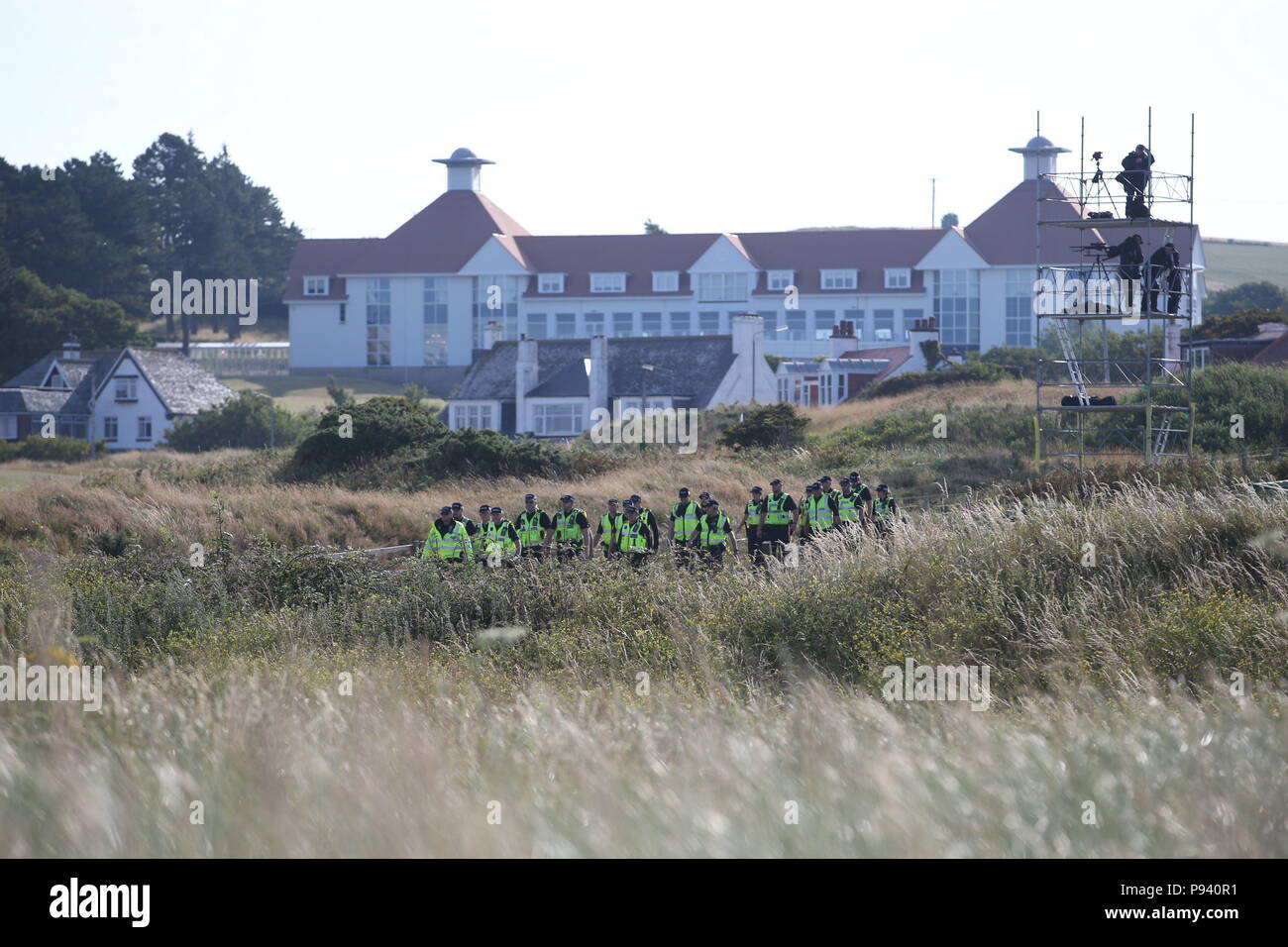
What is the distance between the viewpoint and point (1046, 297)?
66750 millimetres

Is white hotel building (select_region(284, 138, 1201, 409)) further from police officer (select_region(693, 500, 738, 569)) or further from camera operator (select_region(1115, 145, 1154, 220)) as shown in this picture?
police officer (select_region(693, 500, 738, 569))

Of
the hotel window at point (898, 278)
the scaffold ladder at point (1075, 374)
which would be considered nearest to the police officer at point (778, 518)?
the scaffold ladder at point (1075, 374)

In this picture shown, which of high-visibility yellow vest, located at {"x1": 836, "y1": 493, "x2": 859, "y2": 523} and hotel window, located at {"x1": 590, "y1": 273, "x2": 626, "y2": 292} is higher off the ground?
hotel window, located at {"x1": 590, "y1": 273, "x2": 626, "y2": 292}

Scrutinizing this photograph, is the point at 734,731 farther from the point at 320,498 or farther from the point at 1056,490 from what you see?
the point at 320,498

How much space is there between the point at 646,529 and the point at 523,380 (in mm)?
40432

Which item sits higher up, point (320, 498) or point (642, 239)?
point (642, 239)

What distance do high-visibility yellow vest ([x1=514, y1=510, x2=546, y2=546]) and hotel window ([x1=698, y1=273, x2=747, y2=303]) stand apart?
64.6 m

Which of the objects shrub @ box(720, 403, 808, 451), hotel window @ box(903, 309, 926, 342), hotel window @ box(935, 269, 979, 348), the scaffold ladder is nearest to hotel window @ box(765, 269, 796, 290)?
hotel window @ box(903, 309, 926, 342)

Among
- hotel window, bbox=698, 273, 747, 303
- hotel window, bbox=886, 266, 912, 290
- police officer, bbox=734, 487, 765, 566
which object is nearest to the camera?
police officer, bbox=734, 487, 765, 566

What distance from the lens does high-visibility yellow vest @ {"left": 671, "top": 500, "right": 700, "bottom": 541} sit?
20.3m

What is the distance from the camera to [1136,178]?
2989 centimetres

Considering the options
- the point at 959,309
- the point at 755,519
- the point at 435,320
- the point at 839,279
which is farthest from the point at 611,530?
the point at 435,320

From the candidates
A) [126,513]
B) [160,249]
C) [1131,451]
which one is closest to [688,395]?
[1131,451]

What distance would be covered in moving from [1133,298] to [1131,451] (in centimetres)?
402
